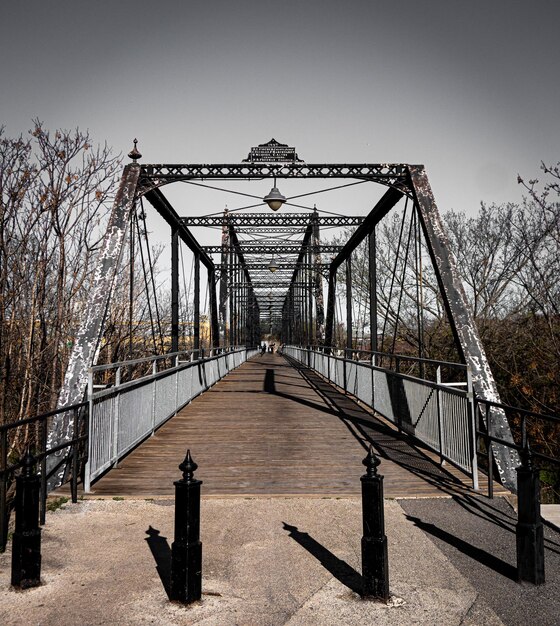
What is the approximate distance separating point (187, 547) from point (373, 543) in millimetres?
1140

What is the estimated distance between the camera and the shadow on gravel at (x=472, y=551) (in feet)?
12.8

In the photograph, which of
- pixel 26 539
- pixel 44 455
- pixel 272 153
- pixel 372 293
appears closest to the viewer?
pixel 26 539

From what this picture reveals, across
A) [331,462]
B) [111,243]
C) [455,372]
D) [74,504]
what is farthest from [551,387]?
[74,504]

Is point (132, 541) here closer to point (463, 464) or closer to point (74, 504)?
point (74, 504)

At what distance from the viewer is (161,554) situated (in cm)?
427

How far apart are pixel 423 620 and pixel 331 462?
14.1ft

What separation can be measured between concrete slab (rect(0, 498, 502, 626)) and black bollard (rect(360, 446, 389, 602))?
0.09 metres

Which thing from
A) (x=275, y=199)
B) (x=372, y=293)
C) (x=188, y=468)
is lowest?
(x=188, y=468)

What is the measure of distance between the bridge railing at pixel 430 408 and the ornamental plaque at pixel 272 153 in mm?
4613

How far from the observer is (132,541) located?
15.0ft

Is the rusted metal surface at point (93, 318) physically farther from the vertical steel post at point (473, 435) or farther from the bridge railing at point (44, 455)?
the vertical steel post at point (473, 435)

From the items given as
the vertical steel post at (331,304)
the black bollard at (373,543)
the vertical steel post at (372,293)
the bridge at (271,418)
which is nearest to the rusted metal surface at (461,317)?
the bridge at (271,418)

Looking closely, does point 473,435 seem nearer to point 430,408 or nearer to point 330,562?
point 430,408

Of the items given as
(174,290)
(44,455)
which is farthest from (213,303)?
(44,455)
